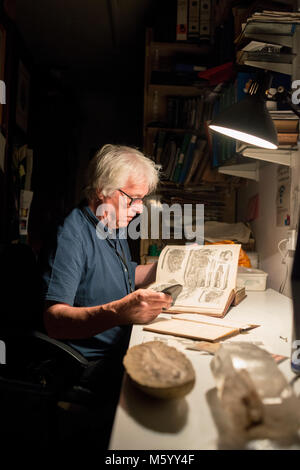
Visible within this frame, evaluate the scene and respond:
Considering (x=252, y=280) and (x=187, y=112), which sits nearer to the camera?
(x=252, y=280)

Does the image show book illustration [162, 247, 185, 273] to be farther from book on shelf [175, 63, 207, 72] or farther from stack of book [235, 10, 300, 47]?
book on shelf [175, 63, 207, 72]

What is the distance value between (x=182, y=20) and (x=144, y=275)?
186 cm

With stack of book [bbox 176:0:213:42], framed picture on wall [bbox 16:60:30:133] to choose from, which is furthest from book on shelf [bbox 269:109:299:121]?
framed picture on wall [bbox 16:60:30:133]

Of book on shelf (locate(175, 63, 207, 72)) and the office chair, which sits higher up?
book on shelf (locate(175, 63, 207, 72))

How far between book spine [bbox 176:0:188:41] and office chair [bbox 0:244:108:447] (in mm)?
1914

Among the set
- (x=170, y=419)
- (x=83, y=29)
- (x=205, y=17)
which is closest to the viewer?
(x=170, y=419)

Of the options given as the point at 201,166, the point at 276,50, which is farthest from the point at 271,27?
the point at 201,166

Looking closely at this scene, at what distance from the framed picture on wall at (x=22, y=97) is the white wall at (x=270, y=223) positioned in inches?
64.7

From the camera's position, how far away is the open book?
1184 millimetres

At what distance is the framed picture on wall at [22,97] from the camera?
2363 millimetres

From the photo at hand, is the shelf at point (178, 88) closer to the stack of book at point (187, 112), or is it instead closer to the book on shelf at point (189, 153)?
the stack of book at point (187, 112)

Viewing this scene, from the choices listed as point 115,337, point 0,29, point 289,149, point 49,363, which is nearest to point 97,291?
point 115,337

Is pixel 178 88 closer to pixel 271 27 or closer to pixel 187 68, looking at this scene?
pixel 187 68

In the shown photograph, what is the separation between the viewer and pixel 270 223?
1.89m
